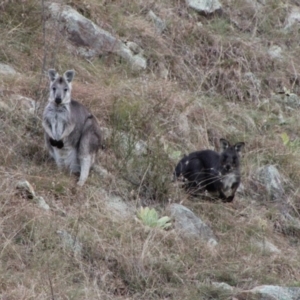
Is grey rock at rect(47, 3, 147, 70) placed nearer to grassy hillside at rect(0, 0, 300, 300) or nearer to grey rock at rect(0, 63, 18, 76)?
grassy hillside at rect(0, 0, 300, 300)

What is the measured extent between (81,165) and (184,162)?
113cm

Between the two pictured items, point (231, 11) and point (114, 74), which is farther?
point (231, 11)

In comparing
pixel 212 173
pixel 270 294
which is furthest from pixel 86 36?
pixel 270 294

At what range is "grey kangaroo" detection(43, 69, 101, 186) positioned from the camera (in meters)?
9.25

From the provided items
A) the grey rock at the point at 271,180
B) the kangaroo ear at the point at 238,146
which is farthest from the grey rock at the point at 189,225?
the grey rock at the point at 271,180

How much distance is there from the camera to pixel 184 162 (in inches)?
383

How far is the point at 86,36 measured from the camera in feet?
38.4

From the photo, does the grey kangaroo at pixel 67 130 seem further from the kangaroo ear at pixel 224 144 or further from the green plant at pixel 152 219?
the kangaroo ear at pixel 224 144

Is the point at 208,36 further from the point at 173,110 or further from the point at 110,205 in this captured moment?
the point at 110,205

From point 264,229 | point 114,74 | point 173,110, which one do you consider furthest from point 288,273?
point 114,74

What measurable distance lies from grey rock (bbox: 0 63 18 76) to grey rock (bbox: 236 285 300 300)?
4.23 meters

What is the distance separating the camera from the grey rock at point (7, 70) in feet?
34.1

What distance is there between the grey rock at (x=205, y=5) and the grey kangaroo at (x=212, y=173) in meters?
4.04

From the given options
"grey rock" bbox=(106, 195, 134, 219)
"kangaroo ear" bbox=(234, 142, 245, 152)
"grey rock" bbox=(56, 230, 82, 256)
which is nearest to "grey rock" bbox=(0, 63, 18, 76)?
"grey rock" bbox=(106, 195, 134, 219)
